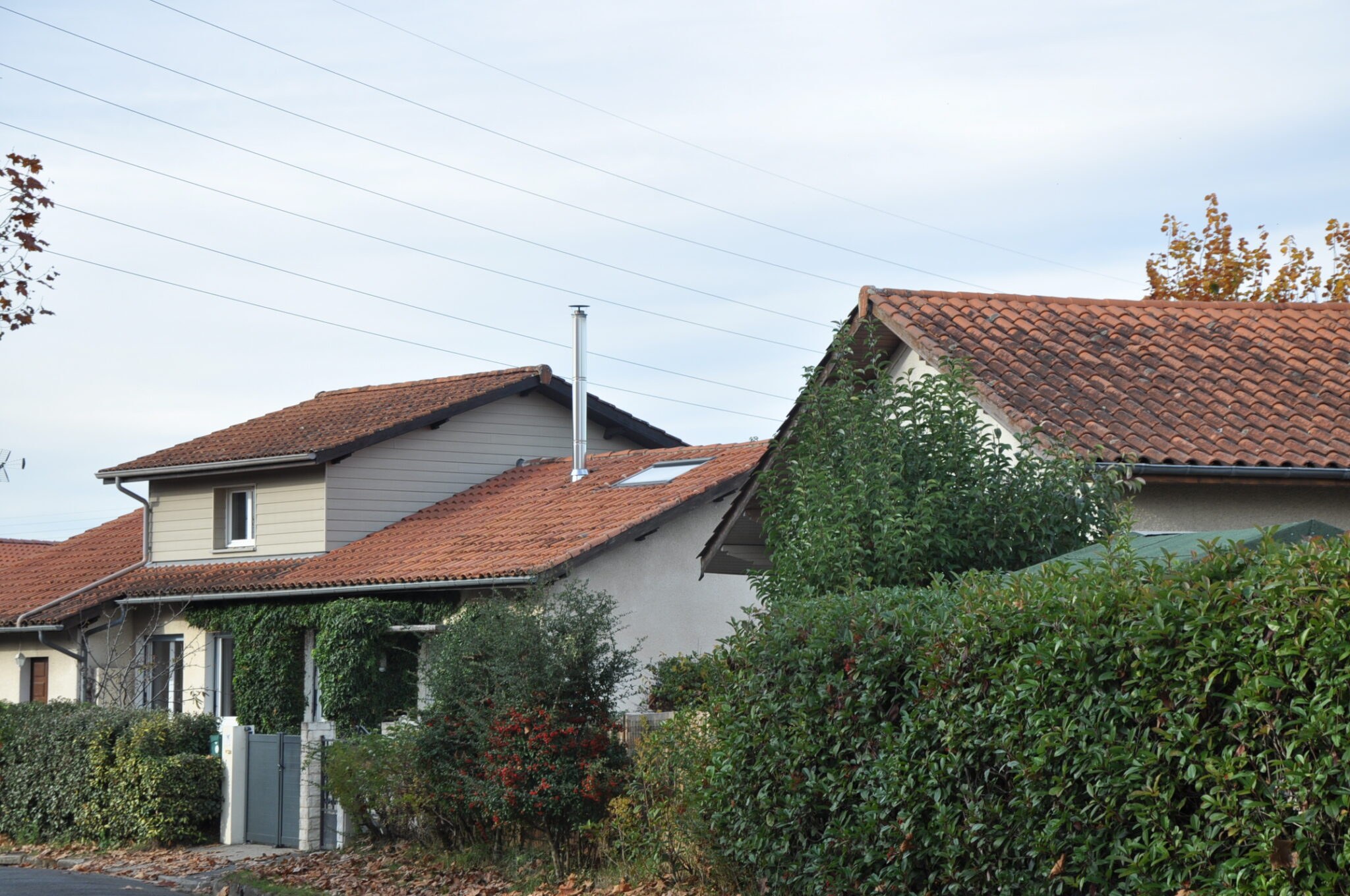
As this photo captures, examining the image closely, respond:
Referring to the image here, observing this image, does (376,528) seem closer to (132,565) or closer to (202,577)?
(202,577)

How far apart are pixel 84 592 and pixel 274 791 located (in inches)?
401

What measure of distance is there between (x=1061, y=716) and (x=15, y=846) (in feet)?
54.5

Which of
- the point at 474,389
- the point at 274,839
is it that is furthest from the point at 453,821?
the point at 474,389

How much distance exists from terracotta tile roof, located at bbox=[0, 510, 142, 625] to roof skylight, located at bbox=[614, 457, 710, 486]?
9.98 metres

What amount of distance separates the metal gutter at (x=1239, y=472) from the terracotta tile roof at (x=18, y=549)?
104 feet

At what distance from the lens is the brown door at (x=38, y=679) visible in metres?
26.0

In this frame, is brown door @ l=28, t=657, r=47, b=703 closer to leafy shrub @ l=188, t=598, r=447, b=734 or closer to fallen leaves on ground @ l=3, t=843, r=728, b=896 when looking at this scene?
leafy shrub @ l=188, t=598, r=447, b=734

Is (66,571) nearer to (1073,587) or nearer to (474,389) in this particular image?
(474,389)

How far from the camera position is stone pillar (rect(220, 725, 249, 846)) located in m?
17.7

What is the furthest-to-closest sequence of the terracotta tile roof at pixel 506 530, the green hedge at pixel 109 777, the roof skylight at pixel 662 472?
1. the roof skylight at pixel 662 472
2. the terracotta tile roof at pixel 506 530
3. the green hedge at pixel 109 777

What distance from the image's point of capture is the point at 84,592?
25.6m

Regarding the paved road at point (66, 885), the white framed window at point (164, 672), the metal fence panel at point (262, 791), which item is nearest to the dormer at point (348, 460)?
the white framed window at point (164, 672)

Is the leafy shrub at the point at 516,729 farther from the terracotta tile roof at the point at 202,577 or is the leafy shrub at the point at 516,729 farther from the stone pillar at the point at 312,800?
the terracotta tile roof at the point at 202,577

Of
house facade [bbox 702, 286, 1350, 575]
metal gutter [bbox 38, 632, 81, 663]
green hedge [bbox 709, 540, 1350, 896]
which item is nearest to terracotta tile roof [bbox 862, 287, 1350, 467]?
house facade [bbox 702, 286, 1350, 575]
